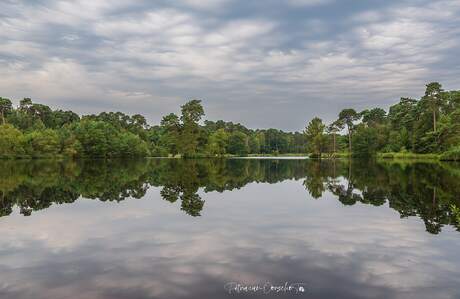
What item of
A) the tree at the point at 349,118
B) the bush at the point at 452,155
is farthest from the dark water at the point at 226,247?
→ the tree at the point at 349,118

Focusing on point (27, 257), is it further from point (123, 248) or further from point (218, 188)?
point (218, 188)

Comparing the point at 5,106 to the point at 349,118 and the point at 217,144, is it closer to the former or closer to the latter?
the point at 217,144

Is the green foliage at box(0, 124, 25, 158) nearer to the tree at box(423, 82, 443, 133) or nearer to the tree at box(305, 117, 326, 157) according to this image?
the tree at box(305, 117, 326, 157)

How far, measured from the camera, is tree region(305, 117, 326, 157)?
371 feet

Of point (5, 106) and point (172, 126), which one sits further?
point (5, 106)

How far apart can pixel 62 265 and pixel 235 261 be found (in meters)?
3.96

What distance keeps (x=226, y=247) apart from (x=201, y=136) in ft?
345

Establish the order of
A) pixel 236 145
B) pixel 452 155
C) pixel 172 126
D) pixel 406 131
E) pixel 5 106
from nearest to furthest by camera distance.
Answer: pixel 452 155 < pixel 406 131 < pixel 172 126 < pixel 5 106 < pixel 236 145

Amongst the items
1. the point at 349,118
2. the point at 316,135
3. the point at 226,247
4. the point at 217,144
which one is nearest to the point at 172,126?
the point at 217,144

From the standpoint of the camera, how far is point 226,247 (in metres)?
10.8
